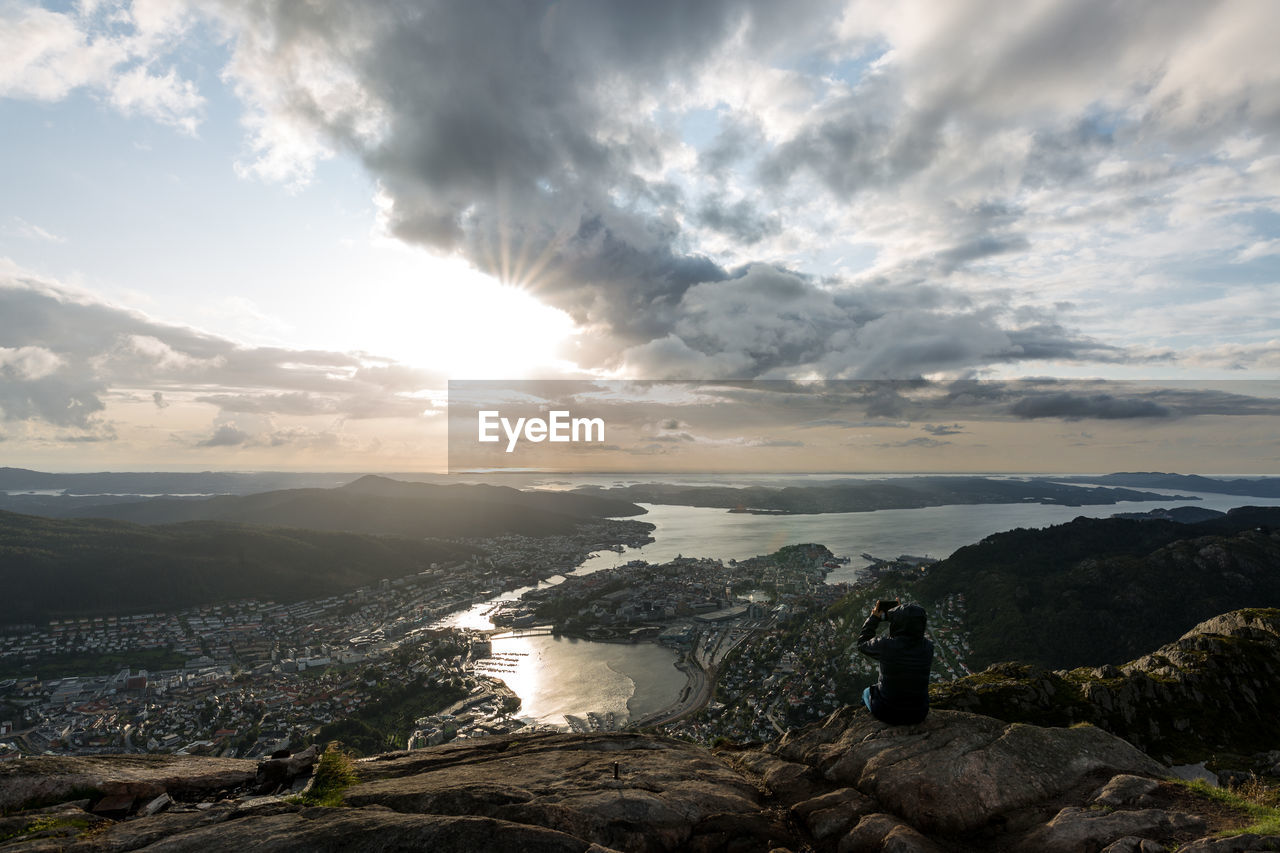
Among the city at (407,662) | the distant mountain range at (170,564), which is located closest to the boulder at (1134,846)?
the city at (407,662)

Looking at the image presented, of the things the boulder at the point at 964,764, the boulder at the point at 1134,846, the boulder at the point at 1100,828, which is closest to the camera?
the boulder at the point at 1134,846

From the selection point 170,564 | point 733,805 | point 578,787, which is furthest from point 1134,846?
point 170,564

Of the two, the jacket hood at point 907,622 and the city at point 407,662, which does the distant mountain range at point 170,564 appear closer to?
the city at point 407,662

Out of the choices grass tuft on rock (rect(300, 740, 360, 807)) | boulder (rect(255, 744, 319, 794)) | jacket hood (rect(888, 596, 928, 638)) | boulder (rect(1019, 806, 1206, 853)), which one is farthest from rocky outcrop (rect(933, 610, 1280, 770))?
boulder (rect(255, 744, 319, 794))

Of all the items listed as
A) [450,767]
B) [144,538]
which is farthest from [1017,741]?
[144,538]

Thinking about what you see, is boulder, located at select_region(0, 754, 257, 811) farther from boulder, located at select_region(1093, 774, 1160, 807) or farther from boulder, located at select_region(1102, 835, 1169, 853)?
boulder, located at select_region(1093, 774, 1160, 807)

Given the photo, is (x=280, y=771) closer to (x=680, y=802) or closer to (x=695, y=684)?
(x=680, y=802)
